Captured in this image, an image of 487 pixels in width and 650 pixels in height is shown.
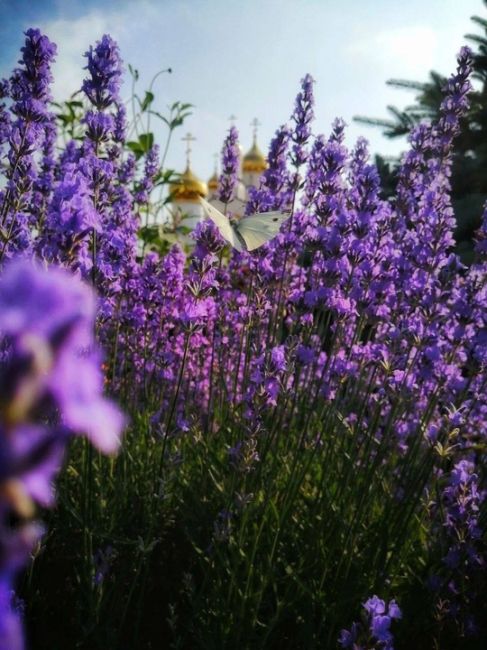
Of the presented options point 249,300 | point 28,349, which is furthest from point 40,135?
point 28,349

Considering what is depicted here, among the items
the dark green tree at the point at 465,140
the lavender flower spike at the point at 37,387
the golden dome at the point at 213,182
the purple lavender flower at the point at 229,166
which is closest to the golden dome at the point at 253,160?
the golden dome at the point at 213,182

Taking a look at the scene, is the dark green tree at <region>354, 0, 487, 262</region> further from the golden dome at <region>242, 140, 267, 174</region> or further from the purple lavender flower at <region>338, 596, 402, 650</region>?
the golden dome at <region>242, 140, 267, 174</region>

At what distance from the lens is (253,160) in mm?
34344

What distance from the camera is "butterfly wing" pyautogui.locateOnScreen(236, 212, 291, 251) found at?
8.83 ft

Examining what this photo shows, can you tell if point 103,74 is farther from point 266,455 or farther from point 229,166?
point 266,455

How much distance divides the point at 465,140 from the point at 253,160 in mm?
26078

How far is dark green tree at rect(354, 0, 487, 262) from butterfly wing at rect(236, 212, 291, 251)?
5.10 m

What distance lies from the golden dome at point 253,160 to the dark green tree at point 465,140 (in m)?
24.0

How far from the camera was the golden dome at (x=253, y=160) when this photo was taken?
3333 cm

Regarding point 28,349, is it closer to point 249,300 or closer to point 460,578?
point 460,578

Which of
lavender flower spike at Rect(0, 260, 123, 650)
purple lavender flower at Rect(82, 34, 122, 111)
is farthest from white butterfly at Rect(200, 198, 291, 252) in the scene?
lavender flower spike at Rect(0, 260, 123, 650)

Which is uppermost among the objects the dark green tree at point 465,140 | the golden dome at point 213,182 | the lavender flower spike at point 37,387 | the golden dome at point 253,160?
the golden dome at point 253,160

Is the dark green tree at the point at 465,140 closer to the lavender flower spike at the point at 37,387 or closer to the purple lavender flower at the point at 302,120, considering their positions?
the purple lavender flower at the point at 302,120

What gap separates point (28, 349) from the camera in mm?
356
